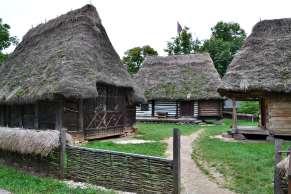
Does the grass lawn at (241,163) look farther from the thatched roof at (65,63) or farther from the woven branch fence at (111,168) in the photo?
the thatched roof at (65,63)

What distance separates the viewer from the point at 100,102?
19.4 m

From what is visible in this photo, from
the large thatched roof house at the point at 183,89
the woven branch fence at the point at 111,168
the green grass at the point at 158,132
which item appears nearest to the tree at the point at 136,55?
the large thatched roof house at the point at 183,89

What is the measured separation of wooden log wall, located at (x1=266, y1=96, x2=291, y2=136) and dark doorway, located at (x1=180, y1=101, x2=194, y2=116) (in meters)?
14.0

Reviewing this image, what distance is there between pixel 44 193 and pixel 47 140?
1.79m

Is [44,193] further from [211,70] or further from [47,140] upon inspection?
[211,70]

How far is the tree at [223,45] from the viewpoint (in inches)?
1938

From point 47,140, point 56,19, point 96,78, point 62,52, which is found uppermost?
point 56,19

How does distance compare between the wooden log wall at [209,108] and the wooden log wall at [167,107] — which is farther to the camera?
the wooden log wall at [167,107]

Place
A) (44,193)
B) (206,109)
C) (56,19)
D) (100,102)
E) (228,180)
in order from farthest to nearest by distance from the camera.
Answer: (206,109) < (56,19) < (100,102) < (228,180) < (44,193)

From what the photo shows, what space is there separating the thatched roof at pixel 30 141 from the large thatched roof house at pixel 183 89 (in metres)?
21.2

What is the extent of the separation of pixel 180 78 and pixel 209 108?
11.4 ft

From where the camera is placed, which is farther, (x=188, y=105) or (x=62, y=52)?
(x=188, y=105)

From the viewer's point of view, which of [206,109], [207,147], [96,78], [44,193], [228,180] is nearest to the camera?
[44,193]

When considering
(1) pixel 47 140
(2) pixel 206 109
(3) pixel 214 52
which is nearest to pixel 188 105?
(2) pixel 206 109
